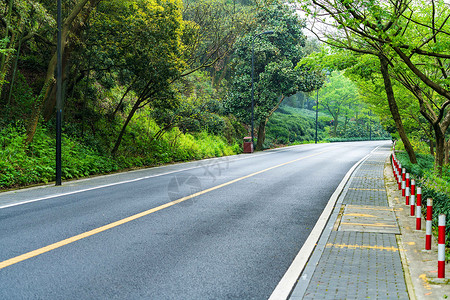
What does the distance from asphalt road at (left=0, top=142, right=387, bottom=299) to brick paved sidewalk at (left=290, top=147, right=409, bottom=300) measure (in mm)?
437

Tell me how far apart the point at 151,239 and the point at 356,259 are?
10.9ft

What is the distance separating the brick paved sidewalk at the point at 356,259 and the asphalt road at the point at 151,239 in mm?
437

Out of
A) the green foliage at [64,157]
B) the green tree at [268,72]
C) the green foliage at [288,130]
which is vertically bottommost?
the green foliage at [64,157]

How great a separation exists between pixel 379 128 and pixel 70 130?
77.9 meters

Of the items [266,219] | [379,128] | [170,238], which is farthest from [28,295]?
[379,128]

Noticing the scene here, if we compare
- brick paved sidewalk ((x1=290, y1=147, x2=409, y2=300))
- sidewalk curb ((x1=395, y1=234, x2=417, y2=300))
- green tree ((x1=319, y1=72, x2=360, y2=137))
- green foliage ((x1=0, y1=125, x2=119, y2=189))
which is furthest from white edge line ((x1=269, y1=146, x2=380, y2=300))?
green tree ((x1=319, y1=72, x2=360, y2=137))

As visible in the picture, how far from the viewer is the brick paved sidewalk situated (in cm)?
456

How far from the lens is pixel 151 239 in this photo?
6.65 metres

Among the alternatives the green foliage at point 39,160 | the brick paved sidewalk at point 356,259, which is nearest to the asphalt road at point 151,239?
the brick paved sidewalk at point 356,259

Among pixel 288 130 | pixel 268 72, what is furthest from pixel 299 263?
pixel 288 130

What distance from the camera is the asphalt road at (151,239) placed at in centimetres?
465

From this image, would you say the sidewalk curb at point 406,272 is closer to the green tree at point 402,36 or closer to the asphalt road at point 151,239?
the asphalt road at point 151,239

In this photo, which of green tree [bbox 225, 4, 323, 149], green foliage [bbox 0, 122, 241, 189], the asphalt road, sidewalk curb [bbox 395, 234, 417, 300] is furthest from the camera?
green tree [bbox 225, 4, 323, 149]

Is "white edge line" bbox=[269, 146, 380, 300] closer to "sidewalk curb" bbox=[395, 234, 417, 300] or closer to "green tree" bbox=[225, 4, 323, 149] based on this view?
"sidewalk curb" bbox=[395, 234, 417, 300]
